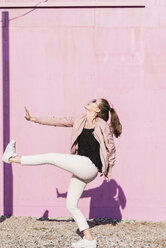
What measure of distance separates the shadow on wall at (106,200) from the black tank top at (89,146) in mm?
1829

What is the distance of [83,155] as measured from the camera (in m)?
6.63

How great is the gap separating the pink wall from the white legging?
1.89 meters

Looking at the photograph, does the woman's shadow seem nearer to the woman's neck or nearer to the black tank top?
the black tank top

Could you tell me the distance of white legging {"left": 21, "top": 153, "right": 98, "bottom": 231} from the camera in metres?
6.37

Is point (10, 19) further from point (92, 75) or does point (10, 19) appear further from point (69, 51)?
point (92, 75)

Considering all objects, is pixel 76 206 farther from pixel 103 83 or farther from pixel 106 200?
pixel 103 83

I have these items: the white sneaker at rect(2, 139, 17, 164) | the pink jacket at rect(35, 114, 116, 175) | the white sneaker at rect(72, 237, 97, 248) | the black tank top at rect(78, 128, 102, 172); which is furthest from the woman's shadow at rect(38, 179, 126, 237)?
the white sneaker at rect(2, 139, 17, 164)

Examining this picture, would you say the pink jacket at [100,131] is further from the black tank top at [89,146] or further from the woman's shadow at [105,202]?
the woman's shadow at [105,202]

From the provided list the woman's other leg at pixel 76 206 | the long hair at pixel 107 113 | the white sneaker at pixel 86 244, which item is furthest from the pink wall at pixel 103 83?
the white sneaker at pixel 86 244

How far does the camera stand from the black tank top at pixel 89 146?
21.7ft

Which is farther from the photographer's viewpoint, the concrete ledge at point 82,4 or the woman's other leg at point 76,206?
the concrete ledge at point 82,4

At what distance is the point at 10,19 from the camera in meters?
8.45

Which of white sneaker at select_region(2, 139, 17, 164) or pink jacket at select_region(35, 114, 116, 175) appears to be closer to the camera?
white sneaker at select_region(2, 139, 17, 164)

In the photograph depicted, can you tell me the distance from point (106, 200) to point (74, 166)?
2.31 m
